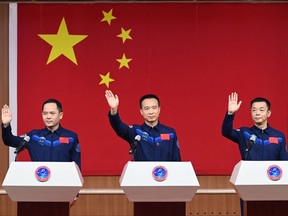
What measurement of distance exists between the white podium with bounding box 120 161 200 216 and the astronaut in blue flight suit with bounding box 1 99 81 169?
0.76m

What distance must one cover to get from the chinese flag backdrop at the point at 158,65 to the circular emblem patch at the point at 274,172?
225 centimetres

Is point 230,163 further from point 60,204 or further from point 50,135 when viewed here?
point 60,204

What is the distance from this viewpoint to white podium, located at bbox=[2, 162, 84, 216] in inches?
163

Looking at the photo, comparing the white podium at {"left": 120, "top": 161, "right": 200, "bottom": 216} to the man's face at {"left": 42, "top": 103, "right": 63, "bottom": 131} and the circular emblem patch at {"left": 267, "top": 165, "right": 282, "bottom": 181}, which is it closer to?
the circular emblem patch at {"left": 267, "top": 165, "right": 282, "bottom": 181}

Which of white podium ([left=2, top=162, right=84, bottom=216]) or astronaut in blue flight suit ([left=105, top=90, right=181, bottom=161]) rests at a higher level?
astronaut in blue flight suit ([left=105, top=90, right=181, bottom=161])

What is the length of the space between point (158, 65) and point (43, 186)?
8.48 feet

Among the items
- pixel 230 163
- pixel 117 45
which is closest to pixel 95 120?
pixel 117 45

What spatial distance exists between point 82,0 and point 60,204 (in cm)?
254

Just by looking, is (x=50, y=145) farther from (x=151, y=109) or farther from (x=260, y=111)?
(x=260, y=111)

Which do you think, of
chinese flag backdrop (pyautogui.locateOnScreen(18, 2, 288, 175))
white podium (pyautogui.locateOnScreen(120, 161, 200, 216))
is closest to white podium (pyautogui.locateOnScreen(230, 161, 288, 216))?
white podium (pyautogui.locateOnScreen(120, 161, 200, 216))

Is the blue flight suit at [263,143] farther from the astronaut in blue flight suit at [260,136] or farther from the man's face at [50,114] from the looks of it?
the man's face at [50,114]

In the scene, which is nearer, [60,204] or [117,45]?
[60,204]

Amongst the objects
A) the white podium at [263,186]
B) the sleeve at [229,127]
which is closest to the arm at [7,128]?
the sleeve at [229,127]

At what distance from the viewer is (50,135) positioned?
4848 mm
